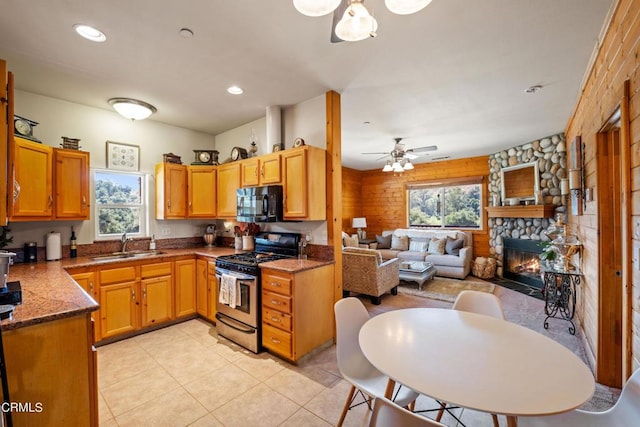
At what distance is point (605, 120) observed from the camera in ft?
7.13

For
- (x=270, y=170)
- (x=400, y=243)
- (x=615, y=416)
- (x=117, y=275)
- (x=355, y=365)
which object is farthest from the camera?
(x=400, y=243)

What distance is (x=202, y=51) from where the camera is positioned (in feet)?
7.62

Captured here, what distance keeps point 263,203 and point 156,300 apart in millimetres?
1799

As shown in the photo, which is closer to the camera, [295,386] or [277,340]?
[295,386]

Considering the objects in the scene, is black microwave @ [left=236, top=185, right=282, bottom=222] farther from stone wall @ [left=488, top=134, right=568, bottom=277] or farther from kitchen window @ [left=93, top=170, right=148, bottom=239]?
stone wall @ [left=488, top=134, right=568, bottom=277]

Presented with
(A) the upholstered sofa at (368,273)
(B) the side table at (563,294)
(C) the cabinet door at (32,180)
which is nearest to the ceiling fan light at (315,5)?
(C) the cabinet door at (32,180)

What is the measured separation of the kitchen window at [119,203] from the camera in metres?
3.62

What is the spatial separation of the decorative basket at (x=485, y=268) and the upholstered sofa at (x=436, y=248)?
0.66 ft

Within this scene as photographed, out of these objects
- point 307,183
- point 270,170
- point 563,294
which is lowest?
point 563,294

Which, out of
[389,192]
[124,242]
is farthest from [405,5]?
[389,192]

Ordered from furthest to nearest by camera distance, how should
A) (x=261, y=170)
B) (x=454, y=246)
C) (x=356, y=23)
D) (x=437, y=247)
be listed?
(x=437, y=247) → (x=454, y=246) → (x=261, y=170) → (x=356, y=23)

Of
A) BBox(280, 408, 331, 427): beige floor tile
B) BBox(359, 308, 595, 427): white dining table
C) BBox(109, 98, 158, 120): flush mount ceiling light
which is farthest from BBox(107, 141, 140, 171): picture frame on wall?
BBox(359, 308, 595, 427): white dining table

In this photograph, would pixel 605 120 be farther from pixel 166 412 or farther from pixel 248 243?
pixel 166 412

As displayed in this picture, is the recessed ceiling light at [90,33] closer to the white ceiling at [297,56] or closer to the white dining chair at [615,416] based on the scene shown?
the white ceiling at [297,56]
